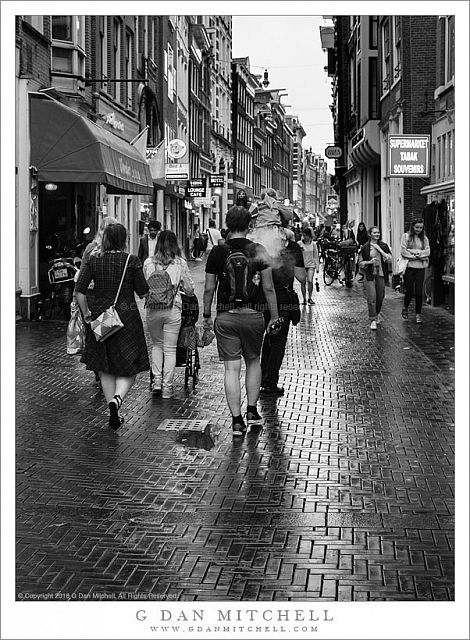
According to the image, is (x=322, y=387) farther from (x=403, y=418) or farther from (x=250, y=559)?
(x=250, y=559)

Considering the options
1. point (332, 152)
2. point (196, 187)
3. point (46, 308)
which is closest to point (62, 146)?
point (46, 308)

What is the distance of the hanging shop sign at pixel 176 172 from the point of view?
3841 cm

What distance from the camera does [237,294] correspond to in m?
8.07

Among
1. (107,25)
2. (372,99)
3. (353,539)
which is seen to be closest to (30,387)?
(353,539)

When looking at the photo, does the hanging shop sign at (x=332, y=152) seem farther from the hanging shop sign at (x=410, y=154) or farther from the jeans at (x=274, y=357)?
the jeans at (x=274, y=357)

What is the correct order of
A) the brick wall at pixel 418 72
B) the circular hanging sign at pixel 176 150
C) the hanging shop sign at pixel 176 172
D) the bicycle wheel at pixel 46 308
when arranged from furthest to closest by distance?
the circular hanging sign at pixel 176 150, the hanging shop sign at pixel 176 172, the brick wall at pixel 418 72, the bicycle wheel at pixel 46 308

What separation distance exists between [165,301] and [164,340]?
432 millimetres

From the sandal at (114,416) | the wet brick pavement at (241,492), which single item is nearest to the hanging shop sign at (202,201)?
the wet brick pavement at (241,492)

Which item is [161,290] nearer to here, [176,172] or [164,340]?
[164,340]

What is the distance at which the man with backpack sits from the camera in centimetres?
809

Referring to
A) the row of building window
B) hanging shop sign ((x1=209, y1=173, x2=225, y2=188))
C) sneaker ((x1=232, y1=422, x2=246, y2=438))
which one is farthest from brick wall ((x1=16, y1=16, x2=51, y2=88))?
hanging shop sign ((x1=209, y1=173, x2=225, y2=188))

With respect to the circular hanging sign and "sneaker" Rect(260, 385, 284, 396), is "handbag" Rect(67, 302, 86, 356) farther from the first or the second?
the circular hanging sign

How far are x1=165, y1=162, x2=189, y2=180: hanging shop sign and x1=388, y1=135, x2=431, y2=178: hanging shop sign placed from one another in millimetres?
16816

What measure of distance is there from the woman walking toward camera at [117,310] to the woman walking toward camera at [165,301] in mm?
1282
